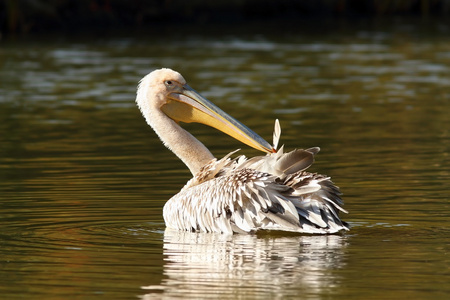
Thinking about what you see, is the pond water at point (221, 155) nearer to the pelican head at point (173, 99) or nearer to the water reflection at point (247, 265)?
the water reflection at point (247, 265)

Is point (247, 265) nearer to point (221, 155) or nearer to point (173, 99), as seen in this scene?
point (173, 99)

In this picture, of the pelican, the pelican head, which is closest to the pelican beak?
the pelican head

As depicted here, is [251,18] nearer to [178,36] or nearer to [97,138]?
[178,36]

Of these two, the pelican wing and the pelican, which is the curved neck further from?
the pelican wing

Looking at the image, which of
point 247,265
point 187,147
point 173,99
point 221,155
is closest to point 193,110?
point 173,99

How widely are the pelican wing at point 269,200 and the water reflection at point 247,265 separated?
10 cm

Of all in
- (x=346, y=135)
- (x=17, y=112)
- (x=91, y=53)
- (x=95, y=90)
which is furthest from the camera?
(x=91, y=53)

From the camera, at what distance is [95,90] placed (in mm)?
19781

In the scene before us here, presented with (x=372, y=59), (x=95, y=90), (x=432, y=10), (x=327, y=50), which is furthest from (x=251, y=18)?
(x=95, y=90)

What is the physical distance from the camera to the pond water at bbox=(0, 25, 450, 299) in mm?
6215

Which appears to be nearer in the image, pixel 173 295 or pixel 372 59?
pixel 173 295

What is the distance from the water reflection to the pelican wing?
0.10 metres

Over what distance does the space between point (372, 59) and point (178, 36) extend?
10425mm

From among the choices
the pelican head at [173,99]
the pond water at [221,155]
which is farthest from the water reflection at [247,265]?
the pelican head at [173,99]
